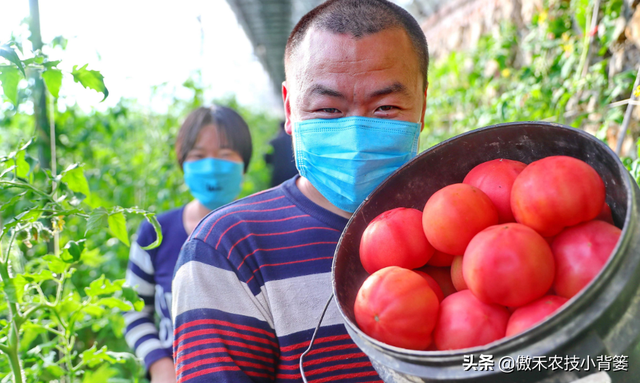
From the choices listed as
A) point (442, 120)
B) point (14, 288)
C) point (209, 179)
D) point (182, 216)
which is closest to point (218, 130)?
point (209, 179)

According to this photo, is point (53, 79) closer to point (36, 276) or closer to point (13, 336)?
point (36, 276)

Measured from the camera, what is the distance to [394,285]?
922mm

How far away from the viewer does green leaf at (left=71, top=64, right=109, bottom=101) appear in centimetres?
122

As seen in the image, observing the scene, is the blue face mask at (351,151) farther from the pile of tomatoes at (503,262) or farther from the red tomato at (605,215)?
the red tomato at (605,215)

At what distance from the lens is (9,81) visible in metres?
1.07

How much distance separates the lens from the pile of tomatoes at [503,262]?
83cm

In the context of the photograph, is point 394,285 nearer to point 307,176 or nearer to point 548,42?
point 307,176

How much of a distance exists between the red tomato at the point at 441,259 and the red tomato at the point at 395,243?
2 cm

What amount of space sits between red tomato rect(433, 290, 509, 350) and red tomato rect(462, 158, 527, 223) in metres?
0.25

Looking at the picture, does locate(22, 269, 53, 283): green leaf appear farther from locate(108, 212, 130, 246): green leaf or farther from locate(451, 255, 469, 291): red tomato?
locate(451, 255, 469, 291): red tomato

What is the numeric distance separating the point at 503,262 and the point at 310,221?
2.11 feet

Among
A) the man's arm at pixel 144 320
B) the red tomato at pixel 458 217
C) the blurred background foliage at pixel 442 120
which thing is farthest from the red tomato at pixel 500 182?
the man's arm at pixel 144 320

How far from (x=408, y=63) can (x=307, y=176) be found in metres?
0.45

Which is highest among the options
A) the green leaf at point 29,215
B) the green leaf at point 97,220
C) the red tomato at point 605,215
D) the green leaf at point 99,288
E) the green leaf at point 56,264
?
the red tomato at point 605,215
